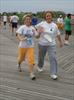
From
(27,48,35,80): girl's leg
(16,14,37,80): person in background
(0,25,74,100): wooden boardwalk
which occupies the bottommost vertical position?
(0,25,74,100): wooden boardwalk

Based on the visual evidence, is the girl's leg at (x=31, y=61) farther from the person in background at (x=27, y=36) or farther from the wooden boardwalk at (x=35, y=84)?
the wooden boardwalk at (x=35, y=84)

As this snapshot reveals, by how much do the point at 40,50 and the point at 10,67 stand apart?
160cm

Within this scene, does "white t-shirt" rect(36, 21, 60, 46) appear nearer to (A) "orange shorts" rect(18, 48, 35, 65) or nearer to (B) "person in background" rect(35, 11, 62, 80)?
(B) "person in background" rect(35, 11, 62, 80)

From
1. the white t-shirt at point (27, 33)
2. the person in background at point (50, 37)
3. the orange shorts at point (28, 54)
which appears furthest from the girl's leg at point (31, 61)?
the person in background at point (50, 37)

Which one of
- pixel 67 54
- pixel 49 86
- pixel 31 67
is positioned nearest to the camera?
pixel 49 86

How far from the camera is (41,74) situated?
10.9m

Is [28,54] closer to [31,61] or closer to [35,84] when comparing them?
[31,61]

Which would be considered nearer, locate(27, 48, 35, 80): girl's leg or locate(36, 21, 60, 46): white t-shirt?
locate(27, 48, 35, 80): girl's leg

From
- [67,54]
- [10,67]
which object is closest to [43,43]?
[10,67]

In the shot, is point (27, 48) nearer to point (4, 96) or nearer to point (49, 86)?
point (49, 86)

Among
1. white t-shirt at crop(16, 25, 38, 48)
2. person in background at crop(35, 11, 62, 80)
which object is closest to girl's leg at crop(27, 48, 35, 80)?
white t-shirt at crop(16, 25, 38, 48)

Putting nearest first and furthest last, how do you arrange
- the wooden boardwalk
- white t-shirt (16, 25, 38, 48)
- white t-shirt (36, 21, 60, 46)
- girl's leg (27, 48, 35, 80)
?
the wooden boardwalk → girl's leg (27, 48, 35, 80) → white t-shirt (36, 21, 60, 46) → white t-shirt (16, 25, 38, 48)

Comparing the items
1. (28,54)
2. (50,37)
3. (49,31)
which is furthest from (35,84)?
(49,31)

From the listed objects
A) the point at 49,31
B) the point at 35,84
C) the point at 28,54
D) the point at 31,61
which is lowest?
the point at 35,84
